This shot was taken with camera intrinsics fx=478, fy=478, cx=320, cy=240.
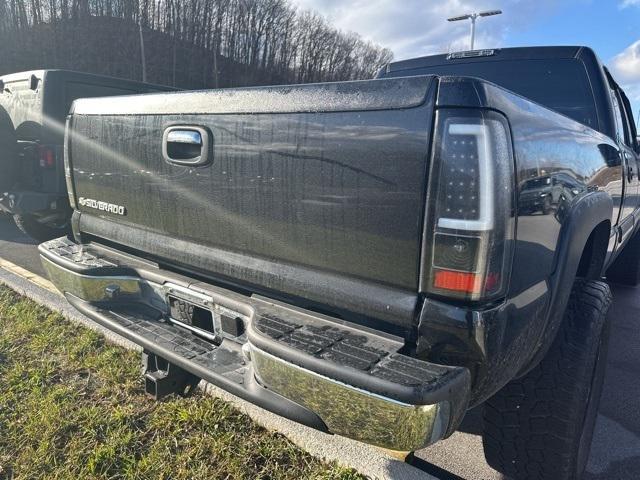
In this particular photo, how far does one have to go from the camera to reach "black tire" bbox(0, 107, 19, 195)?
4475mm

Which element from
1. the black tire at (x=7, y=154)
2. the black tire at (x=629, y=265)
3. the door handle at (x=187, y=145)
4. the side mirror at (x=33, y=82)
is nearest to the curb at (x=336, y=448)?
the door handle at (x=187, y=145)

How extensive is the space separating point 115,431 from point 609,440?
256 centimetres

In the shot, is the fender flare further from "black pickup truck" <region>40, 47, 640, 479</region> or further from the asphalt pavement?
the asphalt pavement

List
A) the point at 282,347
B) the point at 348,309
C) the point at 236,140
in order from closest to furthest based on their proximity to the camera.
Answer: the point at 282,347, the point at 348,309, the point at 236,140

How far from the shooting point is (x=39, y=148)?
500 cm

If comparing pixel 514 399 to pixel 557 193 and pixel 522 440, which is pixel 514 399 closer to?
pixel 522 440

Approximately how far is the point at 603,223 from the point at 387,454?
5.47ft

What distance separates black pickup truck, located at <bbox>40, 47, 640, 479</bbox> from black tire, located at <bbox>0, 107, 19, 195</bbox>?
259 centimetres

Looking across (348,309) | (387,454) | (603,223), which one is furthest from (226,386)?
(603,223)

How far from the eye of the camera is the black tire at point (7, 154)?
4.48 meters

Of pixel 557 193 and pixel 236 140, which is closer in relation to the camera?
pixel 557 193

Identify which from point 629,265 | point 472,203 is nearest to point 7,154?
point 472,203

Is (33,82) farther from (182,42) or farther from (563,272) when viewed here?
(182,42)

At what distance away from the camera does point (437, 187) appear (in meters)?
1.39
